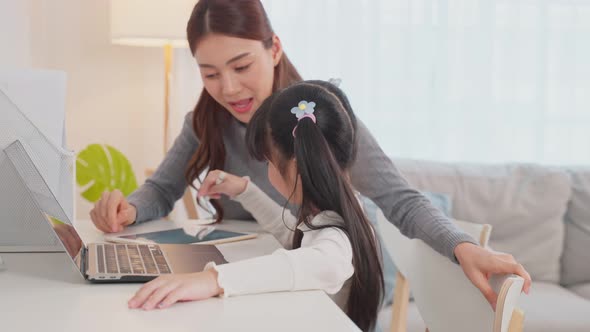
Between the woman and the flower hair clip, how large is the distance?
0.22 meters

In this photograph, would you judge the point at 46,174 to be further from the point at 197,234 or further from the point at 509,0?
the point at 509,0

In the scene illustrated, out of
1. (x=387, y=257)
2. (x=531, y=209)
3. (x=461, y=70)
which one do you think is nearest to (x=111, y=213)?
(x=387, y=257)

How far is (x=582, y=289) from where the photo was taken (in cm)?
268

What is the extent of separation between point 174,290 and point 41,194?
26 centimetres

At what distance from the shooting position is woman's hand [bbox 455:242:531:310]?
1082 mm

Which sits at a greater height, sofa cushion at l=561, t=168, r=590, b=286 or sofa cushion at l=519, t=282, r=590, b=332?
sofa cushion at l=561, t=168, r=590, b=286

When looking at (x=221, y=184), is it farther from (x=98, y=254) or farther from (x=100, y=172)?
(x=100, y=172)

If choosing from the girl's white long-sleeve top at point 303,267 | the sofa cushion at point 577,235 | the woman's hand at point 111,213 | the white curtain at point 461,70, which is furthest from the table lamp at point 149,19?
the girl's white long-sleeve top at point 303,267

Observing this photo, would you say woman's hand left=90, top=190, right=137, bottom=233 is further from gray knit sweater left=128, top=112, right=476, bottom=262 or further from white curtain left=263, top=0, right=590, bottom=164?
white curtain left=263, top=0, right=590, bottom=164

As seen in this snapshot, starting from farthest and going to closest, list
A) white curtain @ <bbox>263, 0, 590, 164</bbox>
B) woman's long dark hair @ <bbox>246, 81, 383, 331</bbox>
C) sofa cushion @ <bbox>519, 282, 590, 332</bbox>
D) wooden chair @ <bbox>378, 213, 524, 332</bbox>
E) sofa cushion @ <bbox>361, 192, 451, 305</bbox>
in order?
white curtain @ <bbox>263, 0, 590, 164</bbox>, sofa cushion @ <bbox>361, 192, 451, 305</bbox>, sofa cushion @ <bbox>519, 282, 590, 332</bbox>, woman's long dark hair @ <bbox>246, 81, 383, 331</bbox>, wooden chair @ <bbox>378, 213, 524, 332</bbox>

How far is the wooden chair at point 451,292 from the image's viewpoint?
0.98m

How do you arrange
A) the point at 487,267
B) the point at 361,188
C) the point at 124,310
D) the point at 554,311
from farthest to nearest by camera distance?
1. the point at 554,311
2. the point at 361,188
3. the point at 487,267
4. the point at 124,310

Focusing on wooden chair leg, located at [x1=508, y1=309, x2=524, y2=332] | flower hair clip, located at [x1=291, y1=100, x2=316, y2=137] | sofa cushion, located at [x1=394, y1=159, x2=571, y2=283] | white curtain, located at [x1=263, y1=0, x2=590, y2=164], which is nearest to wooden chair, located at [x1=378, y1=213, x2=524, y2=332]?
wooden chair leg, located at [x1=508, y1=309, x2=524, y2=332]

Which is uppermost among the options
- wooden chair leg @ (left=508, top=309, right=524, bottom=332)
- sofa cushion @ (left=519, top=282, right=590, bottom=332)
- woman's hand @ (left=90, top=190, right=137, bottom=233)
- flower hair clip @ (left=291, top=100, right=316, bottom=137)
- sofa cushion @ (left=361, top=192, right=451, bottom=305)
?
flower hair clip @ (left=291, top=100, right=316, bottom=137)
